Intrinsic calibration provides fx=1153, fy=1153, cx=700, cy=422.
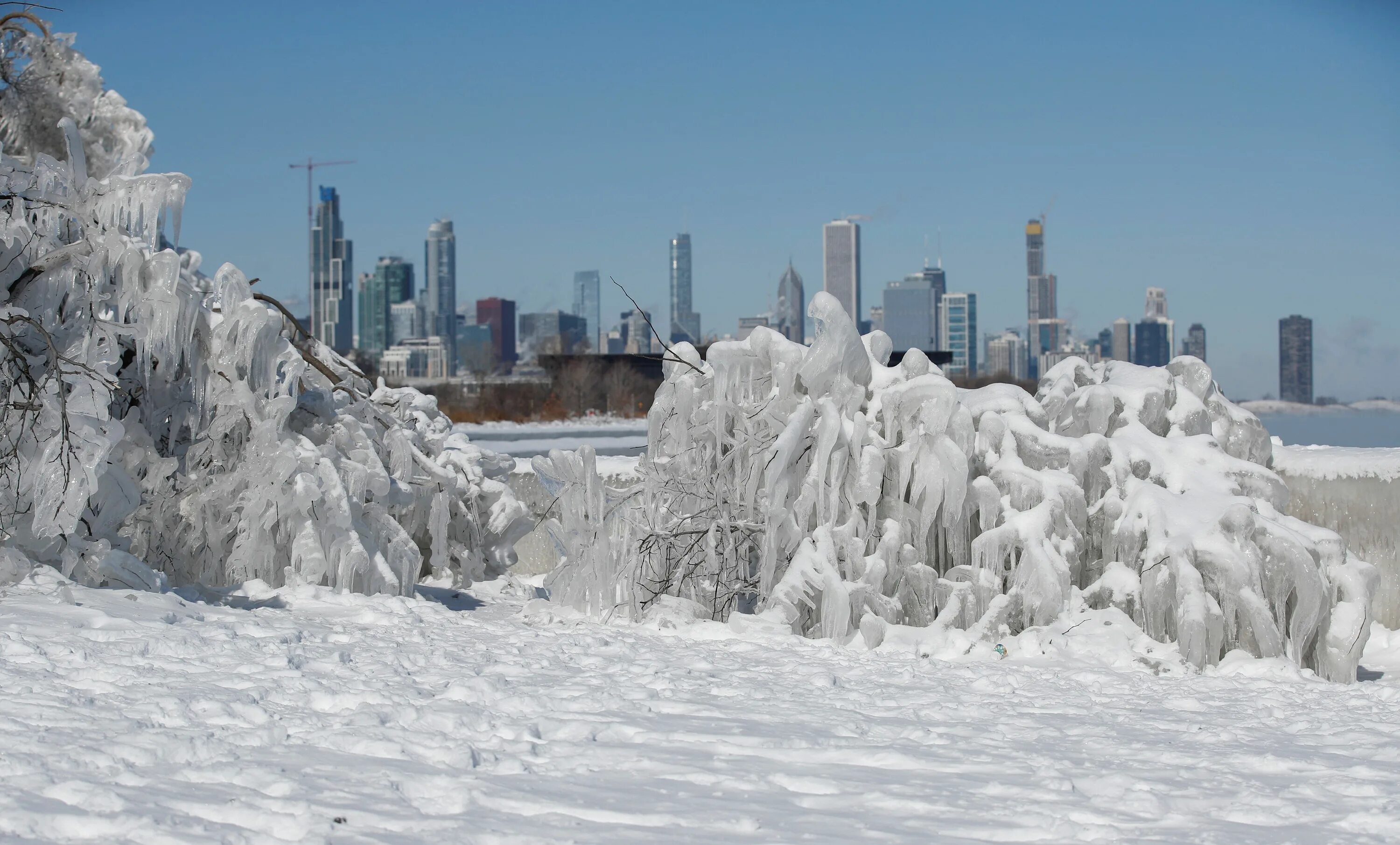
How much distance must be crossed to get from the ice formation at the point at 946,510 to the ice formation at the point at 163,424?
1731 millimetres

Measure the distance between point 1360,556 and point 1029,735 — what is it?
20.4 feet

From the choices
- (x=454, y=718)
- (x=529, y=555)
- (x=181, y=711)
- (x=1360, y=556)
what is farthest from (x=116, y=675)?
(x=1360, y=556)

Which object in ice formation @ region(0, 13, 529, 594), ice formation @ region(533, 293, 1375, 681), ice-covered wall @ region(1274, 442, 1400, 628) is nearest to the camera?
ice formation @ region(0, 13, 529, 594)

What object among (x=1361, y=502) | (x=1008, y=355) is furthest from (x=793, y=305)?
(x=1361, y=502)

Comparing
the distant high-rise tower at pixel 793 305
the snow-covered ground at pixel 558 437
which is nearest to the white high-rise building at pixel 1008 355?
the distant high-rise tower at pixel 793 305

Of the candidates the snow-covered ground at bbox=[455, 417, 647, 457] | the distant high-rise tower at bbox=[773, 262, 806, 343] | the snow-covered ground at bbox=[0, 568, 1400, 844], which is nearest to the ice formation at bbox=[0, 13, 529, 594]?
the snow-covered ground at bbox=[0, 568, 1400, 844]

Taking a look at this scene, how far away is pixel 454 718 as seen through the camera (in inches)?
183

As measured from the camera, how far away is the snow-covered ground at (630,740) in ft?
11.6

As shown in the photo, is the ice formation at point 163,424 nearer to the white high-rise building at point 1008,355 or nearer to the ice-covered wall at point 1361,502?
the ice-covered wall at point 1361,502

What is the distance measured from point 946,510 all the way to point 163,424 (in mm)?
5878

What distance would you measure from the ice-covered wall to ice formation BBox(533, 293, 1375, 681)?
1691 millimetres

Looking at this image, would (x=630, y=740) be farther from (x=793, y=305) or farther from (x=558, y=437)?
(x=793, y=305)

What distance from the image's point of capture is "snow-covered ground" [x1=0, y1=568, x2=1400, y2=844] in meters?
3.53

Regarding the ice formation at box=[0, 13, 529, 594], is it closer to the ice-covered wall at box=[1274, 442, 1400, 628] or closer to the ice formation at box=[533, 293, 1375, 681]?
the ice formation at box=[533, 293, 1375, 681]
